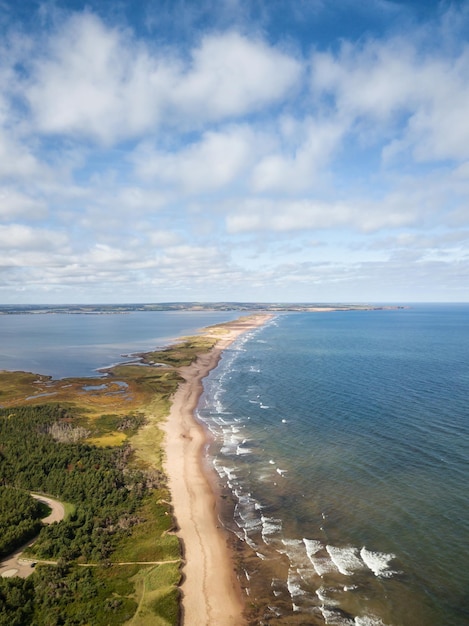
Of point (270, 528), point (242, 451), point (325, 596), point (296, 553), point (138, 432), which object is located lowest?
point (325, 596)

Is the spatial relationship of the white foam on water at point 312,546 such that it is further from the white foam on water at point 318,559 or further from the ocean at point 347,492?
the ocean at point 347,492

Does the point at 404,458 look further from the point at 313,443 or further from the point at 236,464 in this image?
the point at 236,464

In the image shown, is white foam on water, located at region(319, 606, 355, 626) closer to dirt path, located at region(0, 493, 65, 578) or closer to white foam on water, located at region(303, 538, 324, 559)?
white foam on water, located at region(303, 538, 324, 559)

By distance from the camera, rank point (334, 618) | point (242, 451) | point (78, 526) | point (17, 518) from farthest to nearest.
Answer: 1. point (242, 451)
2. point (78, 526)
3. point (17, 518)
4. point (334, 618)

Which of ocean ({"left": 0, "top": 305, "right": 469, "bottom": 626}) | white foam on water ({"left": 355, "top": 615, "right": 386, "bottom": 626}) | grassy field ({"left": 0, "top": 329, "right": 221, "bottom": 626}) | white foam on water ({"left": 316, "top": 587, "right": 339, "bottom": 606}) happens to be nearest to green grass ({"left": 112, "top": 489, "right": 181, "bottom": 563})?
grassy field ({"left": 0, "top": 329, "right": 221, "bottom": 626})

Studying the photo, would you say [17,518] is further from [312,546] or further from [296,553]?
[312,546]

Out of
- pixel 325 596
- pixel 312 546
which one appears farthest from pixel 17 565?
pixel 312 546

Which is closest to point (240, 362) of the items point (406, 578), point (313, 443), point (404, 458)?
point (313, 443)
